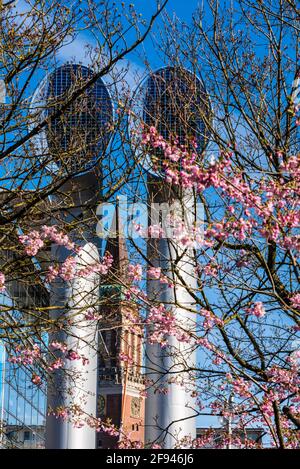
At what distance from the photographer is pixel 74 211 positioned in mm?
15617

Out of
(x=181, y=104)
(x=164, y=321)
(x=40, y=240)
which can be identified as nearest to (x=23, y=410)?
(x=181, y=104)

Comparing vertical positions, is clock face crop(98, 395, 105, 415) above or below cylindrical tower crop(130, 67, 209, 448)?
above

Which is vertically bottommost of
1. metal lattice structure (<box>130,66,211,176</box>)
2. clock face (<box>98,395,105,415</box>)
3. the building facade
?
the building facade

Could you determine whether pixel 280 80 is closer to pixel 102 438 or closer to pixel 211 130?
pixel 211 130

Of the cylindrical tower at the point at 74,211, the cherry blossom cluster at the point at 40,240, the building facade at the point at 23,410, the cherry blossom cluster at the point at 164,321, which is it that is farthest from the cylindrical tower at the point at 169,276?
the building facade at the point at 23,410

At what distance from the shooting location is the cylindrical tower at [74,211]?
1033 centimetres

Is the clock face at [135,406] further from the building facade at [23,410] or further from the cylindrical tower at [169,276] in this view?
the cylindrical tower at [169,276]

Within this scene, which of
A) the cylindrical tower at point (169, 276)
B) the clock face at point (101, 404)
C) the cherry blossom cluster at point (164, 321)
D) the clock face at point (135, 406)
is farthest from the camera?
the clock face at point (135, 406)

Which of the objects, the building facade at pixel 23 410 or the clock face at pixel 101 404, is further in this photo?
the clock face at pixel 101 404

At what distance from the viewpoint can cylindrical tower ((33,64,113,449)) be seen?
10328mm

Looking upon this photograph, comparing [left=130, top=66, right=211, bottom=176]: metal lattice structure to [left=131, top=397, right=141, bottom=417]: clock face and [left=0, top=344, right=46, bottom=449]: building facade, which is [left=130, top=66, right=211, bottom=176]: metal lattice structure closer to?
[left=0, top=344, right=46, bottom=449]: building facade

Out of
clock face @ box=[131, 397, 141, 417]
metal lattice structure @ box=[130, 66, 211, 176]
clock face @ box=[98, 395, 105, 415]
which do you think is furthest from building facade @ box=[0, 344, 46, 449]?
clock face @ box=[131, 397, 141, 417]

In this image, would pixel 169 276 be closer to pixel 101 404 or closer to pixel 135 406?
pixel 101 404

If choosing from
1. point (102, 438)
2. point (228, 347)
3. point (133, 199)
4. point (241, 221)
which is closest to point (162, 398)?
point (133, 199)
